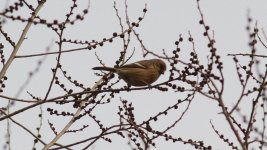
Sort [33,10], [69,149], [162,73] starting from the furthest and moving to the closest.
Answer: [162,73], [33,10], [69,149]

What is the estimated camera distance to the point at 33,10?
5586mm

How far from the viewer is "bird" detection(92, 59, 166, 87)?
6754mm

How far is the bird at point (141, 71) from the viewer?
675cm

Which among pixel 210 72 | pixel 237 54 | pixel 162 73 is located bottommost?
pixel 210 72

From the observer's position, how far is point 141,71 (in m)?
7.37

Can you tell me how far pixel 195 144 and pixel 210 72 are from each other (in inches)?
37.2

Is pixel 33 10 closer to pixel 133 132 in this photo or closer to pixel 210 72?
pixel 133 132

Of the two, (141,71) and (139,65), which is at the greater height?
(139,65)

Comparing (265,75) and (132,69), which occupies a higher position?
(132,69)

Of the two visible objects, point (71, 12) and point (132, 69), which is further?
point (132, 69)

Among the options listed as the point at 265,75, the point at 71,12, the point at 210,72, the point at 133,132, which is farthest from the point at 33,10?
the point at 265,75

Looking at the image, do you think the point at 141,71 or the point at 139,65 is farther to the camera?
the point at 139,65

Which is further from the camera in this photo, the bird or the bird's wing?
the bird's wing

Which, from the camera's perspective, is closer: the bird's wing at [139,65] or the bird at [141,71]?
the bird at [141,71]
